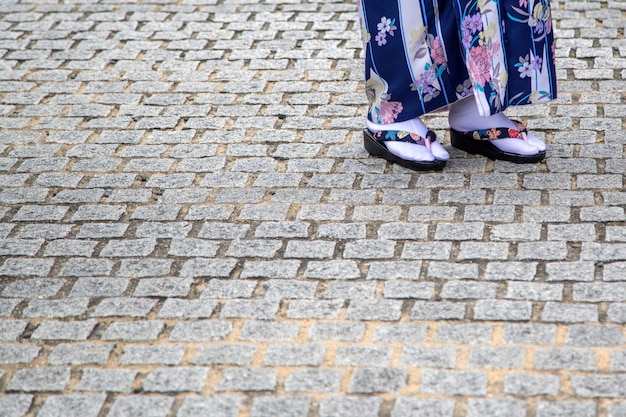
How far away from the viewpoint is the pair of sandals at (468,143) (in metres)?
3.98

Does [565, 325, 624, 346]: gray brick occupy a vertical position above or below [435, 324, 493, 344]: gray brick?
below

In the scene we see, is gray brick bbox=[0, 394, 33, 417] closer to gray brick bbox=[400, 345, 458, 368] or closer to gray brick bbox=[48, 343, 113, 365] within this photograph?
gray brick bbox=[48, 343, 113, 365]

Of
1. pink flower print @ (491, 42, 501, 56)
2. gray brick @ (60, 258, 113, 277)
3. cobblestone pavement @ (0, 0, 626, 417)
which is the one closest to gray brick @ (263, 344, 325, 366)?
cobblestone pavement @ (0, 0, 626, 417)

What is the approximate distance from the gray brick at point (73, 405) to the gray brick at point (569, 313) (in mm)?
1399

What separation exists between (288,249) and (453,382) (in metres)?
0.99

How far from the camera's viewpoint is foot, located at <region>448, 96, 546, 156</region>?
157 inches

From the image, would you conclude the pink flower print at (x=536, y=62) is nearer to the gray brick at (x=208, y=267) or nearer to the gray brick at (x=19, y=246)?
the gray brick at (x=208, y=267)

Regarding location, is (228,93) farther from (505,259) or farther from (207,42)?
(505,259)

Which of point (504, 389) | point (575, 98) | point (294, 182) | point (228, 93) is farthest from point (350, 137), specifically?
→ point (504, 389)

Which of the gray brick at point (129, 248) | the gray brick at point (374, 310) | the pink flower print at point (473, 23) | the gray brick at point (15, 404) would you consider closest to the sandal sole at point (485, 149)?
the pink flower print at point (473, 23)

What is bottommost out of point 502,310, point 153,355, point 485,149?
point 485,149

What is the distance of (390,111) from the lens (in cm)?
402

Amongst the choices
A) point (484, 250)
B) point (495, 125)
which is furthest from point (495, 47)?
point (484, 250)

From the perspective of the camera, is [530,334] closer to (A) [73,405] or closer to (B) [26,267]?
(A) [73,405]
